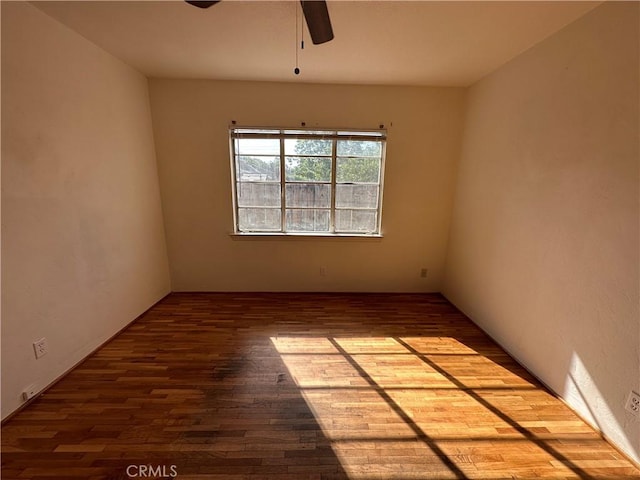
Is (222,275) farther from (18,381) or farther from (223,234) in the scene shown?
(18,381)

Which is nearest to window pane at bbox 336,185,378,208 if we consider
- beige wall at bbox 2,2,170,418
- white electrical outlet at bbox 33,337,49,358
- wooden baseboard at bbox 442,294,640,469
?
wooden baseboard at bbox 442,294,640,469

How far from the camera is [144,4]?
154cm

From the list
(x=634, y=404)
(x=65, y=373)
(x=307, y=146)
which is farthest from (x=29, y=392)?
(x=634, y=404)

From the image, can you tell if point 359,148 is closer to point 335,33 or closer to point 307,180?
point 307,180

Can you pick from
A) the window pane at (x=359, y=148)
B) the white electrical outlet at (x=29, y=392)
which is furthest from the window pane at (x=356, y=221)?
the white electrical outlet at (x=29, y=392)

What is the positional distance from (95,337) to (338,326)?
6.90 feet

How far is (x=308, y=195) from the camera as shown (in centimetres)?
309

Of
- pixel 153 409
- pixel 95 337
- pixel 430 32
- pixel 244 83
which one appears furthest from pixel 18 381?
pixel 430 32

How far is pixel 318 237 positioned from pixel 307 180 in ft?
2.29

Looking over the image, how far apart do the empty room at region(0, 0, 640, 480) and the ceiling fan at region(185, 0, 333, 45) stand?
0.05 ft

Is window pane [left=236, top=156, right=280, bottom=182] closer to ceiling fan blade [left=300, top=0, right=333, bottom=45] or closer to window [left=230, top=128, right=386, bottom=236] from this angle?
window [left=230, top=128, right=386, bottom=236]

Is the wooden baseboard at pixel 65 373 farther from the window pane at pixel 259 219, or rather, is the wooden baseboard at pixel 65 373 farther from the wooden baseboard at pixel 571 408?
the wooden baseboard at pixel 571 408

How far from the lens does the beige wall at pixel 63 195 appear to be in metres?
1.49

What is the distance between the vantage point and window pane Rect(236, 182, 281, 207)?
10.00ft
